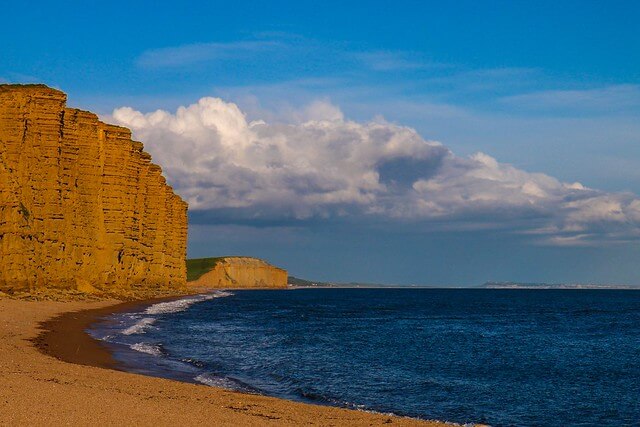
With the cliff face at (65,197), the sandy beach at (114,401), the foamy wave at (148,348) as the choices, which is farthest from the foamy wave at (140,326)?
the sandy beach at (114,401)

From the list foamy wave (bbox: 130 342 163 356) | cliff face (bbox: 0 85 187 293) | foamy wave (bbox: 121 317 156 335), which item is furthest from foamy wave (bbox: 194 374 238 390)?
cliff face (bbox: 0 85 187 293)

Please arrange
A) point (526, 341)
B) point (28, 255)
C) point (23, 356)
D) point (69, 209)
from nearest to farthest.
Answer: point (23, 356) < point (526, 341) < point (28, 255) < point (69, 209)

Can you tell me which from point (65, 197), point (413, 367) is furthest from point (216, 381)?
point (65, 197)

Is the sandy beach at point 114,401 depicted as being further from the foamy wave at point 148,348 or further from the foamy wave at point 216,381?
the foamy wave at point 148,348

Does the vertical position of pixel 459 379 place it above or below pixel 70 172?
below

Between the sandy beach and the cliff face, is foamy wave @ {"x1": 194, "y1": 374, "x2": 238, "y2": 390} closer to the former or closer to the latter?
the sandy beach

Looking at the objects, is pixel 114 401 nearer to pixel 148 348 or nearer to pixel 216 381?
pixel 216 381

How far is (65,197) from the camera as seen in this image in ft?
240

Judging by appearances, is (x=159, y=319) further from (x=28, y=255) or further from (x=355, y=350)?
(x=355, y=350)

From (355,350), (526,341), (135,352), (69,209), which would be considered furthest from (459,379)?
(69,209)

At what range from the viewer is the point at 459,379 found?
3120 cm

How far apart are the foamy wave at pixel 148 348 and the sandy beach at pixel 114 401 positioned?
5.40 m

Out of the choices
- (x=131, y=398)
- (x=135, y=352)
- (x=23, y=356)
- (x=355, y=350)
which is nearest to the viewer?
(x=131, y=398)

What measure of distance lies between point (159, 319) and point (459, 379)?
36245 mm
